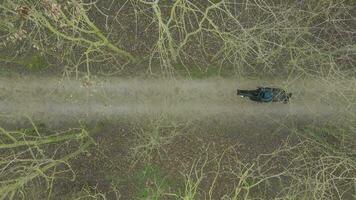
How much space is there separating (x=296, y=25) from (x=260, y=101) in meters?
1.62

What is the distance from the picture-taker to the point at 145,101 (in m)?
10.5

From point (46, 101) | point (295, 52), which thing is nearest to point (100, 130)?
point (46, 101)

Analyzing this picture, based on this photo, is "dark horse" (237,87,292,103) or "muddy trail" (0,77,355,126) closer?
"dark horse" (237,87,292,103)

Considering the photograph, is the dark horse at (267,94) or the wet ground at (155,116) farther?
the wet ground at (155,116)

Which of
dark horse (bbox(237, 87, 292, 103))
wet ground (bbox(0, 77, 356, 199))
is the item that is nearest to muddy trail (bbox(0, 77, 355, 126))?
wet ground (bbox(0, 77, 356, 199))

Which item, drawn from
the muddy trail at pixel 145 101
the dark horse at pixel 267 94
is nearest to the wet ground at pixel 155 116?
the muddy trail at pixel 145 101

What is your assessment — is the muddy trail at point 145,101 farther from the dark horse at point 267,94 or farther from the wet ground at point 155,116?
the dark horse at point 267,94

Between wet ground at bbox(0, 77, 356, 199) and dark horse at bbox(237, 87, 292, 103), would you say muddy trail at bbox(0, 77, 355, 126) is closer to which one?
wet ground at bbox(0, 77, 356, 199)

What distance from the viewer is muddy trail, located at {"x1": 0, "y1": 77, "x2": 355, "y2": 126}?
10.4m

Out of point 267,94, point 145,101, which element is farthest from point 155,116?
point 267,94

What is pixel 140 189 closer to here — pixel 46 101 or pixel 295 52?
pixel 46 101

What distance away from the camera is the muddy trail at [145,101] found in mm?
10352

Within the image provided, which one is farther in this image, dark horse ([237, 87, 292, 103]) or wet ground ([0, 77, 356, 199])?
wet ground ([0, 77, 356, 199])

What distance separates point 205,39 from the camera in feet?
33.9
